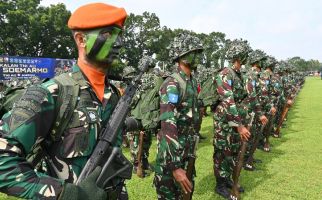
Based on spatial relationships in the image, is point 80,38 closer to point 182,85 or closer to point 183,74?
point 182,85

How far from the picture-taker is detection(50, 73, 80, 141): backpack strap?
1716mm

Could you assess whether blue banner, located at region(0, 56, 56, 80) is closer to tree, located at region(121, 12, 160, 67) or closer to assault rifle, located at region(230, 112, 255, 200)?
assault rifle, located at region(230, 112, 255, 200)

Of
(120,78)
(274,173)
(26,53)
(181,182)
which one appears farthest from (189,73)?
(26,53)

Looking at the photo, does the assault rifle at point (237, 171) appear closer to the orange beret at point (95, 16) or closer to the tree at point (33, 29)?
the orange beret at point (95, 16)

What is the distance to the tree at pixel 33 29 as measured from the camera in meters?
30.8

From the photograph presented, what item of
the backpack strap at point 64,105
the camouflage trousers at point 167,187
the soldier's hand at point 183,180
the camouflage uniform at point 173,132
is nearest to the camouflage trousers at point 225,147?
the camouflage uniform at point 173,132

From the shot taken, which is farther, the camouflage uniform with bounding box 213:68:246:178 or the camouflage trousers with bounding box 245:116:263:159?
the camouflage trousers with bounding box 245:116:263:159

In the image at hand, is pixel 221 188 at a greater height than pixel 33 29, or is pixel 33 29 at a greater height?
pixel 33 29

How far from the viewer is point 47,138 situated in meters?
1.76

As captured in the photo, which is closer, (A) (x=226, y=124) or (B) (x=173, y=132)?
(B) (x=173, y=132)

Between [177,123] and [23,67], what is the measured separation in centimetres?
1620

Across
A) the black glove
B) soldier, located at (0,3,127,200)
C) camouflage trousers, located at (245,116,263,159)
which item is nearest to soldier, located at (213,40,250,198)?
camouflage trousers, located at (245,116,263,159)

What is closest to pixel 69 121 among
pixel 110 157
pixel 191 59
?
pixel 110 157

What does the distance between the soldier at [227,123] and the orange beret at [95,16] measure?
3502 mm
